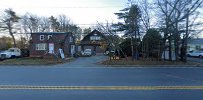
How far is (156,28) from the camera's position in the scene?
1369 inches

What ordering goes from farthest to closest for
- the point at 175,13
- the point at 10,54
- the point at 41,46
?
the point at 41,46, the point at 10,54, the point at 175,13

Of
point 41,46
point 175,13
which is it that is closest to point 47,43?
point 41,46

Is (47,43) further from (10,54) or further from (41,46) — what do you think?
(10,54)

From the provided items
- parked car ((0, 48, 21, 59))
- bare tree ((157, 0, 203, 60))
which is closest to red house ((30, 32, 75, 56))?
parked car ((0, 48, 21, 59))

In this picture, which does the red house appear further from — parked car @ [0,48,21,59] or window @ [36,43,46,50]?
parked car @ [0,48,21,59]

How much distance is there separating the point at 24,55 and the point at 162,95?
165ft

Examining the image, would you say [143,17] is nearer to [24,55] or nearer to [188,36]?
[188,36]

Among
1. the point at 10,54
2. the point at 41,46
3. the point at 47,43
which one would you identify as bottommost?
the point at 10,54

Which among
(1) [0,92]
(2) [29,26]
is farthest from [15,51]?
(1) [0,92]

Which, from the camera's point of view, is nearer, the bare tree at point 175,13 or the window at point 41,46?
the bare tree at point 175,13

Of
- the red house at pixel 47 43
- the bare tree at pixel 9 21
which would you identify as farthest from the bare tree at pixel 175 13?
the bare tree at pixel 9 21

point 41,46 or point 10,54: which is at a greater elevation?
point 41,46

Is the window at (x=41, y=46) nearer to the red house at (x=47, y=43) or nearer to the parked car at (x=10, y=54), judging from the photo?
the red house at (x=47, y=43)

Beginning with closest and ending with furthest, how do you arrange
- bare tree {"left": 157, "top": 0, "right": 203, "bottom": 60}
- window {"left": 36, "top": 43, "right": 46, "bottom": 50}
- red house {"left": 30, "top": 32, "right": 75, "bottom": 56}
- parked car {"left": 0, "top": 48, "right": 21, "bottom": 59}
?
bare tree {"left": 157, "top": 0, "right": 203, "bottom": 60} → parked car {"left": 0, "top": 48, "right": 21, "bottom": 59} → red house {"left": 30, "top": 32, "right": 75, "bottom": 56} → window {"left": 36, "top": 43, "right": 46, "bottom": 50}
